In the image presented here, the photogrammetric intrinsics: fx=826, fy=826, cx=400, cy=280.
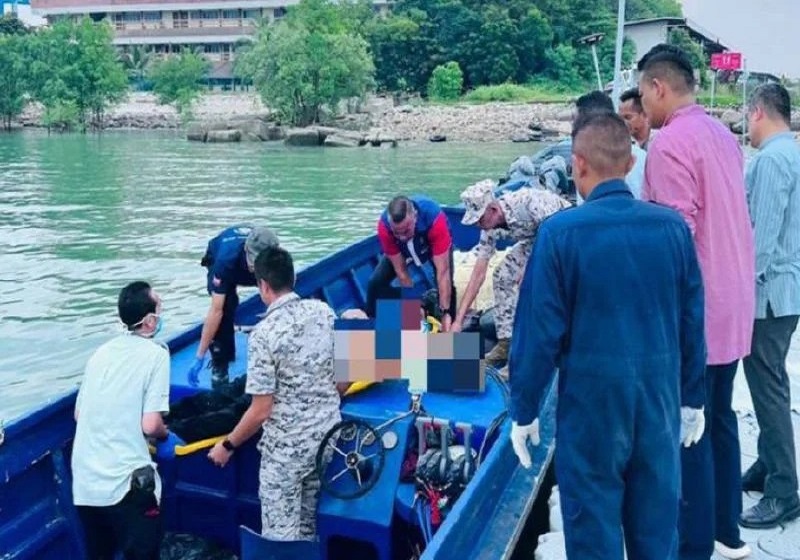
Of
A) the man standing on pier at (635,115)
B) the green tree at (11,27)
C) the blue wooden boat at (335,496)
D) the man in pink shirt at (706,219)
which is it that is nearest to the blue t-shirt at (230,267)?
the blue wooden boat at (335,496)

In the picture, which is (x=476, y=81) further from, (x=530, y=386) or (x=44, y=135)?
(x=530, y=386)

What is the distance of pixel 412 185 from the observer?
27.4 metres

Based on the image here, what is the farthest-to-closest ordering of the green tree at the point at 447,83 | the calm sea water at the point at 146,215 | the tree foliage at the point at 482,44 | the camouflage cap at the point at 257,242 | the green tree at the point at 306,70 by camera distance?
the tree foliage at the point at 482,44, the green tree at the point at 447,83, the green tree at the point at 306,70, the calm sea water at the point at 146,215, the camouflage cap at the point at 257,242

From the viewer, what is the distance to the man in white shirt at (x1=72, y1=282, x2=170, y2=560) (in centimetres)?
347

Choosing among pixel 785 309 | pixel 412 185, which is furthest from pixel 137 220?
pixel 785 309

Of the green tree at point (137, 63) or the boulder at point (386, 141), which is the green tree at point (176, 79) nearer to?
the green tree at point (137, 63)

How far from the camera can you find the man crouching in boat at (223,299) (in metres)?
4.84

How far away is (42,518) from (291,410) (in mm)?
1347

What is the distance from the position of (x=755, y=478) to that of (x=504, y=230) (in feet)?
6.49

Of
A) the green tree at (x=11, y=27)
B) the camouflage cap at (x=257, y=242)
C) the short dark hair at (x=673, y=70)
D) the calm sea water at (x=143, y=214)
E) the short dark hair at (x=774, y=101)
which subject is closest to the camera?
the short dark hair at (x=673, y=70)

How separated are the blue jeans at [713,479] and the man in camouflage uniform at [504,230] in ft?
6.00

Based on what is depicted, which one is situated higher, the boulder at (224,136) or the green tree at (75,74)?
the green tree at (75,74)

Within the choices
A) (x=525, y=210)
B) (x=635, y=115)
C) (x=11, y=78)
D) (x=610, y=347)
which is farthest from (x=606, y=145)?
(x=11, y=78)

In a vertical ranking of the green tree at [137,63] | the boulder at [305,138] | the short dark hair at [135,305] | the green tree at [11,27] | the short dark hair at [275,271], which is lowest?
the short dark hair at [135,305]
